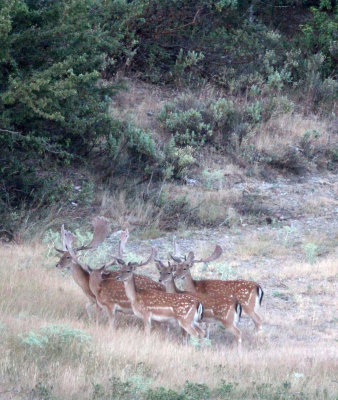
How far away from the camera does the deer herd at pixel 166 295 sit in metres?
9.70

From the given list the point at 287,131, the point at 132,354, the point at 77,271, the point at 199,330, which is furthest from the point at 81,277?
the point at 287,131

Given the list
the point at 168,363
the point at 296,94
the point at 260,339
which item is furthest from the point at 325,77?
the point at 168,363

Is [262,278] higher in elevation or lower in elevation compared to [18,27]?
lower

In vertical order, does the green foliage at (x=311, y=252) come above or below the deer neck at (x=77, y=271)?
below

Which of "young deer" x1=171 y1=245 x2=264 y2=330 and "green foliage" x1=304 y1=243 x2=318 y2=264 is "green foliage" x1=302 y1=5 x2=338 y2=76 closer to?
"green foliage" x1=304 y1=243 x2=318 y2=264

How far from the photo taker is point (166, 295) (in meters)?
9.86

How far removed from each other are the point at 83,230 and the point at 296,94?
10553 millimetres

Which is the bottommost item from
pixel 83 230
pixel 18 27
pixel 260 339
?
pixel 83 230

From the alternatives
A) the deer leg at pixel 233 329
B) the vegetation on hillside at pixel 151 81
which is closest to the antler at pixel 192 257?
the deer leg at pixel 233 329

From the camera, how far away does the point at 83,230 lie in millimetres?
16250

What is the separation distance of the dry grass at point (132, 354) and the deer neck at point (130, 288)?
439mm

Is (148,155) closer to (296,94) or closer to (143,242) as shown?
(143,242)

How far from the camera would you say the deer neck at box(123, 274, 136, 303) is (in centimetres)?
1012

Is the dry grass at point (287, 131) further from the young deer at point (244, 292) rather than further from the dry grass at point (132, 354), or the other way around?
the young deer at point (244, 292)
